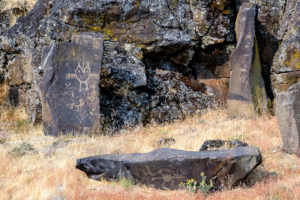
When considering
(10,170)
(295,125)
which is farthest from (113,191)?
(295,125)

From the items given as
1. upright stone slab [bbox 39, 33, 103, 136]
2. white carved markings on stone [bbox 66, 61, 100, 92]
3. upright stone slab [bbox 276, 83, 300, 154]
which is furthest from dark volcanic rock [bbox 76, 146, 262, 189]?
white carved markings on stone [bbox 66, 61, 100, 92]

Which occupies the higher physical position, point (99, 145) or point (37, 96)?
point (37, 96)

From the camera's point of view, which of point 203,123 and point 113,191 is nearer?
point 113,191

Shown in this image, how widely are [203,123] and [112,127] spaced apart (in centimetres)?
206

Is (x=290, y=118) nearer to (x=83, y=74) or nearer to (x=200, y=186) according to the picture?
(x=200, y=186)

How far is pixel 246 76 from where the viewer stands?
6.93 meters

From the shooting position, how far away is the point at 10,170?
419 centimetres

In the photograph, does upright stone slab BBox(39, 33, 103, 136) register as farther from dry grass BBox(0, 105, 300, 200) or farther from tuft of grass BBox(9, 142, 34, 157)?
tuft of grass BBox(9, 142, 34, 157)

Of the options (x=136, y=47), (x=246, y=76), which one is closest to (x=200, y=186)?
(x=246, y=76)

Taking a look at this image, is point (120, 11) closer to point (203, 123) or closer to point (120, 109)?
point (120, 109)

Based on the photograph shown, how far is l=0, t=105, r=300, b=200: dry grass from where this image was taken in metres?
3.32

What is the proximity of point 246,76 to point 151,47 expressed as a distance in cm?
241

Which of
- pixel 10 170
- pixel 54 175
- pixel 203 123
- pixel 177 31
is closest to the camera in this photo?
pixel 54 175

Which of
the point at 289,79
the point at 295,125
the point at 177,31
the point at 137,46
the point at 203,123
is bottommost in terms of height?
the point at 203,123
